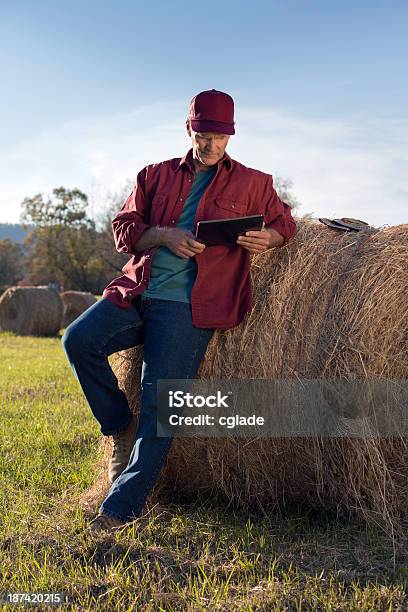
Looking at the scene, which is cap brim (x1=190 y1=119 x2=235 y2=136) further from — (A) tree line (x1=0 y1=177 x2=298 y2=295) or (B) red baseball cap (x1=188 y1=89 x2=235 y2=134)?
(A) tree line (x1=0 y1=177 x2=298 y2=295)

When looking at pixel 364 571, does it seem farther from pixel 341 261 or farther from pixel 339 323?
pixel 341 261

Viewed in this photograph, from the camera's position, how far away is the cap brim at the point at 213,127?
13.2 ft

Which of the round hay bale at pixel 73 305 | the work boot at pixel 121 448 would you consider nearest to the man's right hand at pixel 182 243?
the work boot at pixel 121 448

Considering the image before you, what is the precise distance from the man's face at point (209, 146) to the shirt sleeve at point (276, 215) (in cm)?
36

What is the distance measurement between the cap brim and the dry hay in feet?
2.52

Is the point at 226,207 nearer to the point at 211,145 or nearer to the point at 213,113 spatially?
the point at 211,145

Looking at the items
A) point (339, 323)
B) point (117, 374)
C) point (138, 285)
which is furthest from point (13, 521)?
point (339, 323)

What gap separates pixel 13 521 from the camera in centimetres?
402

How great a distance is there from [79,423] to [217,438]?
8.58ft

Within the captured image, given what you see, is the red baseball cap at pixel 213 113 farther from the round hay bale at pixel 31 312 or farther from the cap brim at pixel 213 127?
the round hay bale at pixel 31 312

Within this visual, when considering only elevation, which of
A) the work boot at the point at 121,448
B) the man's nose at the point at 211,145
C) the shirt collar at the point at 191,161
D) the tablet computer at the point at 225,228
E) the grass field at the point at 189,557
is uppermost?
the man's nose at the point at 211,145

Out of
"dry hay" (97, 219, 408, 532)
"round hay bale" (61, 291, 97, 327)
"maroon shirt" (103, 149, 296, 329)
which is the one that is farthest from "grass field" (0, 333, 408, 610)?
"round hay bale" (61, 291, 97, 327)

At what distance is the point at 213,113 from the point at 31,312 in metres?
14.3

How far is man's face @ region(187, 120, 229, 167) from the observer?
13.4 ft
